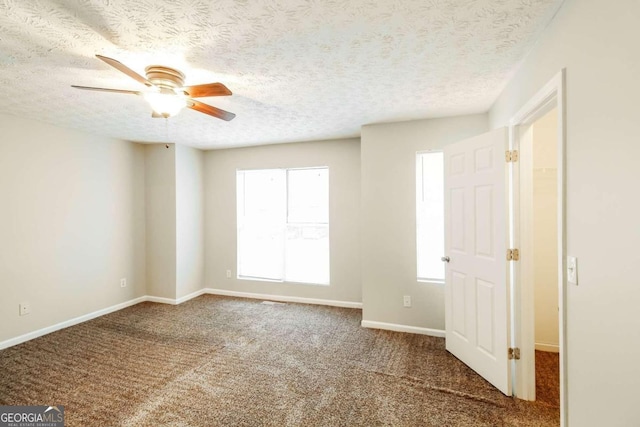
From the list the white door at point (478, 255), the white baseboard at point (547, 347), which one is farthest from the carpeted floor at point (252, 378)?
the white baseboard at point (547, 347)

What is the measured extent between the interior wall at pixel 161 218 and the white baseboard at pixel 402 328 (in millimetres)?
3020

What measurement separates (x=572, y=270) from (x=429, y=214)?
2145mm

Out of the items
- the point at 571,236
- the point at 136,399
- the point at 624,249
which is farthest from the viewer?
the point at 136,399

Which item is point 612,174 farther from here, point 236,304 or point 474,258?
point 236,304

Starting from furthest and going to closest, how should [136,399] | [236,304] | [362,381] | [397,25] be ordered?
[236,304]
[362,381]
[136,399]
[397,25]

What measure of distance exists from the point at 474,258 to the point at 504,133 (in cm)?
107

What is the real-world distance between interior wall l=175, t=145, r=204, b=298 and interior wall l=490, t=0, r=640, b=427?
4.61 m

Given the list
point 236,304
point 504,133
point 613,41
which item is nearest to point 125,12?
point 613,41

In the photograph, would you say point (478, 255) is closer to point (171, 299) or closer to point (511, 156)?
point (511, 156)

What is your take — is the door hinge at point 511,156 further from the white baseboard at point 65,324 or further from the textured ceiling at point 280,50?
the white baseboard at point 65,324

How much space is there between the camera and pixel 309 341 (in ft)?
10.4

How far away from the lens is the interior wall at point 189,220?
4.53 meters

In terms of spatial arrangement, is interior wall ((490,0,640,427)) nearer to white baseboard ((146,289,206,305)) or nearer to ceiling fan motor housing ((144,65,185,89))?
ceiling fan motor housing ((144,65,185,89))

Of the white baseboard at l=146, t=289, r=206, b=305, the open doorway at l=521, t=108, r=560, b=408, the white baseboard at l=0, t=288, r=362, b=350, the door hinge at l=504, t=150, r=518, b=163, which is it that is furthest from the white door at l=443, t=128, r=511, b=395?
the white baseboard at l=146, t=289, r=206, b=305
